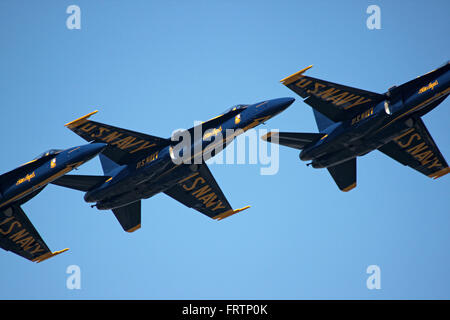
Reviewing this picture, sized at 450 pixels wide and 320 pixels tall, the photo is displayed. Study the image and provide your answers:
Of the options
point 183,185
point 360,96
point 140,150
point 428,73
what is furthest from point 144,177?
point 428,73

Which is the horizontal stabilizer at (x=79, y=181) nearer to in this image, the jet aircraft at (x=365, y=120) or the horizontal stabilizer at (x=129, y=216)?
the horizontal stabilizer at (x=129, y=216)

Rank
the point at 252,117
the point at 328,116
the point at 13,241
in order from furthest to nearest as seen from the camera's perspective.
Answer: the point at 13,241
the point at 328,116
the point at 252,117

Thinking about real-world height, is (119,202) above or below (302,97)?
below

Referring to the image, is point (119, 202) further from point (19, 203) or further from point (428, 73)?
point (428, 73)

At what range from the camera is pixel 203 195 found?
202 ft

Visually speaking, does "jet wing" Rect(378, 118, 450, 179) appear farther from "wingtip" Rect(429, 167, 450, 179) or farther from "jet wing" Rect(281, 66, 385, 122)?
"jet wing" Rect(281, 66, 385, 122)

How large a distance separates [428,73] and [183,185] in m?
18.9

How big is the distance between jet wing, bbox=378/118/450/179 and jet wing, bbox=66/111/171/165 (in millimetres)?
16523

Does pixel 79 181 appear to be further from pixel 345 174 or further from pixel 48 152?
pixel 345 174

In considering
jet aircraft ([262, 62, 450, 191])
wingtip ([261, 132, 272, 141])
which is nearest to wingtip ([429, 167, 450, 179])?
jet aircraft ([262, 62, 450, 191])

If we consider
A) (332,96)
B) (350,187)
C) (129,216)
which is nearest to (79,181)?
(129,216)

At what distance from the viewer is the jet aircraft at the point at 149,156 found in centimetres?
5341

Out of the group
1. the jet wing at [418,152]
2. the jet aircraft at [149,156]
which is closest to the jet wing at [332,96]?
the jet aircraft at [149,156]

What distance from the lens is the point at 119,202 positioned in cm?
5738
